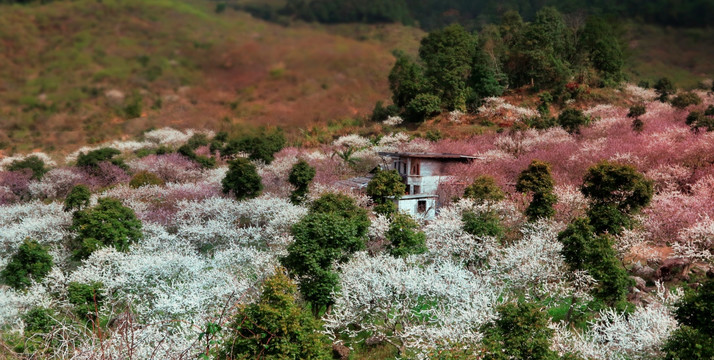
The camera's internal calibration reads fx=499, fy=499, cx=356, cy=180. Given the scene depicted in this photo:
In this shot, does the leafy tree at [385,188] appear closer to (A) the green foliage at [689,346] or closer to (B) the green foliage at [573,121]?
(A) the green foliage at [689,346]

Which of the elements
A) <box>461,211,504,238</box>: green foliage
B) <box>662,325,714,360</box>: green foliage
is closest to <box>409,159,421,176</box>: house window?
<box>461,211,504,238</box>: green foliage

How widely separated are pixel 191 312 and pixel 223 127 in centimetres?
2600

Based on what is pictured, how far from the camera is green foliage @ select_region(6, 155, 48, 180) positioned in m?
41.6

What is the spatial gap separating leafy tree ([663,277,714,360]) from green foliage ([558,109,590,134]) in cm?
3207

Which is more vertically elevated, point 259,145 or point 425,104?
point 425,104

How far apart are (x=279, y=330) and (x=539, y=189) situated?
16700 millimetres

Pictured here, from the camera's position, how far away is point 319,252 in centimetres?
2044

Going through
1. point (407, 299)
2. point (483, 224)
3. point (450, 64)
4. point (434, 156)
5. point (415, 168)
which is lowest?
point (415, 168)

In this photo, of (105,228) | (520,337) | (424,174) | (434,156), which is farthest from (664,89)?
(105,228)

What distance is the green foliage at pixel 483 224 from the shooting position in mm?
23753

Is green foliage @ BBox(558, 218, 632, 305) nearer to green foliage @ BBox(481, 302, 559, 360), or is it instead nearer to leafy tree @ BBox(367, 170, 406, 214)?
green foliage @ BBox(481, 302, 559, 360)

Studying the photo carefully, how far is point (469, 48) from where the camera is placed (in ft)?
179

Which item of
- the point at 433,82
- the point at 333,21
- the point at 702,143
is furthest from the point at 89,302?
the point at 433,82

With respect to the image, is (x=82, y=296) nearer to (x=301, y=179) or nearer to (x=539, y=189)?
(x=301, y=179)
